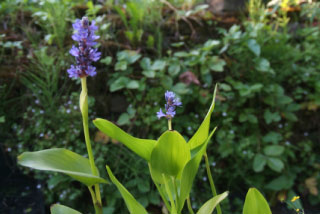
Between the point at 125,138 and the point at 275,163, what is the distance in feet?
4.27

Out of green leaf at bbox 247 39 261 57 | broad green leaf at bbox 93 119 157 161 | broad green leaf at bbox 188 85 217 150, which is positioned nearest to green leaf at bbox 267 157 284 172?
green leaf at bbox 247 39 261 57

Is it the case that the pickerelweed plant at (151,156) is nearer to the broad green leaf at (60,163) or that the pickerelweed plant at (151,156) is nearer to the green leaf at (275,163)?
the broad green leaf at (60,163)

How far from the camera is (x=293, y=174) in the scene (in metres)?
1.87

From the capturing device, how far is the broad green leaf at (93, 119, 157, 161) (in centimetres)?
70

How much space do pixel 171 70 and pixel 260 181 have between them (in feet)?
3.13

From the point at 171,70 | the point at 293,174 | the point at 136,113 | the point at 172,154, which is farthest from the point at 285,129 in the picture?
the point at 172,154

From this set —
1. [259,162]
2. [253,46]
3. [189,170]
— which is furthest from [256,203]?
[253,46]

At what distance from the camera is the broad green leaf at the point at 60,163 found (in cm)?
69

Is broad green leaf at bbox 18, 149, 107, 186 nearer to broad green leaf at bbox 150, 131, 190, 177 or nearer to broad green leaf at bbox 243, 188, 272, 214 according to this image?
broad green leaf at bbox 150, 131, 190, 177

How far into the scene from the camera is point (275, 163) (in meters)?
1.70

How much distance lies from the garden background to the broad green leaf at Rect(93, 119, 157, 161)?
2.84 ft

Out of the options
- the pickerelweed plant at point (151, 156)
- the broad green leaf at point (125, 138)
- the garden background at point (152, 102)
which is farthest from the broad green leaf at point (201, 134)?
the garden background at point (152, 102)

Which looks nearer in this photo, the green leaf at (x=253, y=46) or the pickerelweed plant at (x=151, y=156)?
the pickerelweed plant at (x=151, y=156)

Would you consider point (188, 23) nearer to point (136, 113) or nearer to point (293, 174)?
point (136, 113)
